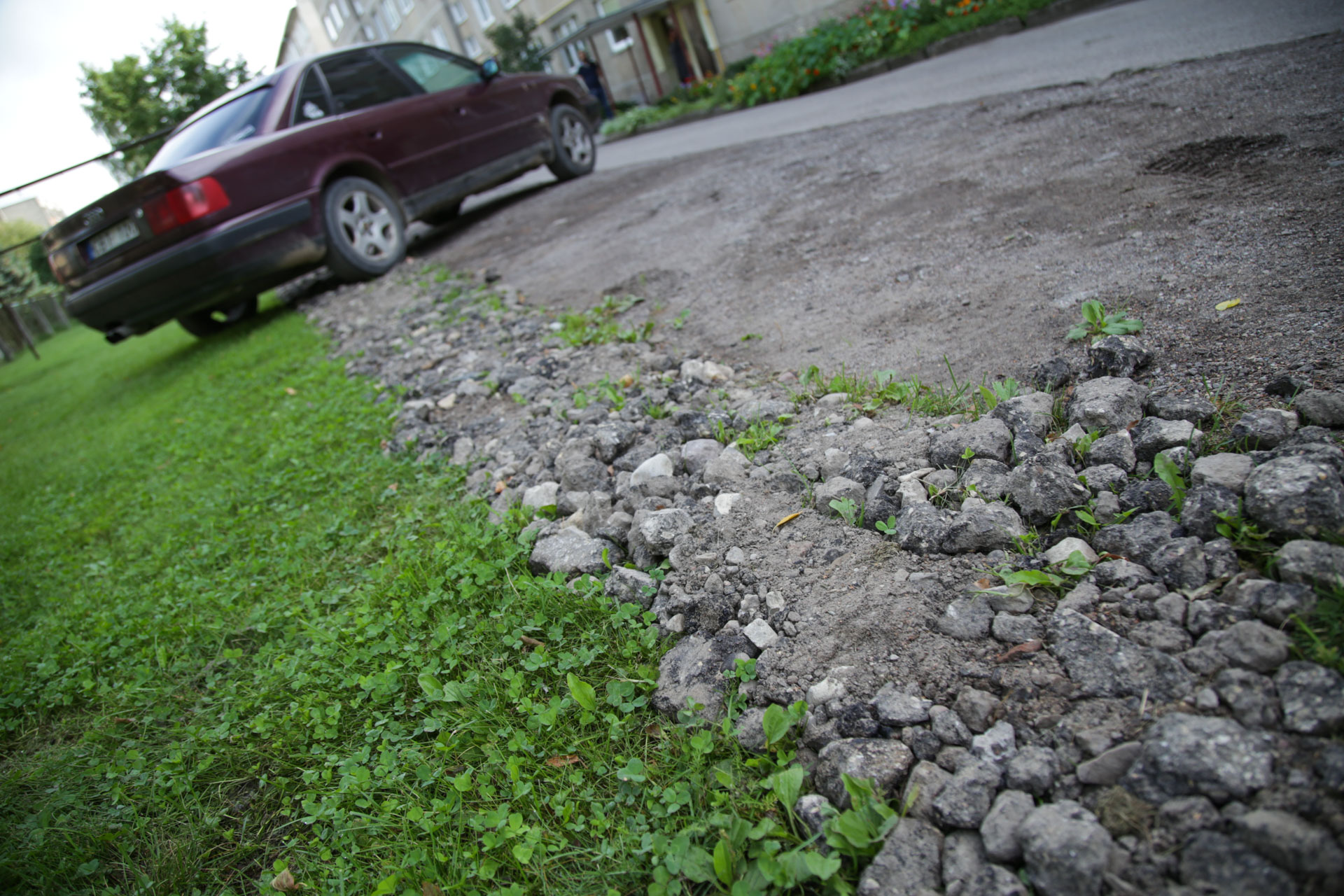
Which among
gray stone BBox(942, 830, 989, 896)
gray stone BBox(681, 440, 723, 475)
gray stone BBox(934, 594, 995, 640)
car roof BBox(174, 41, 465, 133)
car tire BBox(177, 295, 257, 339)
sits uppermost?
car roof BBox(174, 41, 465, 133)

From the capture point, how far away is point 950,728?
4.25 ft

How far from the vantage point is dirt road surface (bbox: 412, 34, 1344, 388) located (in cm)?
220

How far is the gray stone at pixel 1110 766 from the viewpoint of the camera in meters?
1.12

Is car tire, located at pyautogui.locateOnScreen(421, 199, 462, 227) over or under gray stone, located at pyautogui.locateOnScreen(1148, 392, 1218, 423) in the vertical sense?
over

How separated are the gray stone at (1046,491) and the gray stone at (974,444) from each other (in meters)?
0.13

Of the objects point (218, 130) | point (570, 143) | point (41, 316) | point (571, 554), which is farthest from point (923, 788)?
point (41, 316)

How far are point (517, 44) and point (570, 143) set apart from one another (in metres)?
19.2

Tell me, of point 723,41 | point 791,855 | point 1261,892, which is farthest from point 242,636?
point 723,41

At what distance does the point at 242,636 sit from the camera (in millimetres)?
2375

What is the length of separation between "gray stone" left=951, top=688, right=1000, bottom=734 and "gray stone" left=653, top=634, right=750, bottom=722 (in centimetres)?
47

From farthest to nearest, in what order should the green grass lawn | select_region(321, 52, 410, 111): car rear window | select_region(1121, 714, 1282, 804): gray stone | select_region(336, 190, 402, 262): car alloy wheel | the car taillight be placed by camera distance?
select_region(321, 52, 410, 111): car rear window, select_region(336, 190, 402, 262): car alloy wheel, the car taillight, the green grass lawn, select_region(1121, 714, 1282, 804): gray stone

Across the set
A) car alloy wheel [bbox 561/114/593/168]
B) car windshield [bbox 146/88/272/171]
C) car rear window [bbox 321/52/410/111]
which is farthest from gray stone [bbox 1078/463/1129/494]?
car alloy wheel [bbox 561/114/593/168]

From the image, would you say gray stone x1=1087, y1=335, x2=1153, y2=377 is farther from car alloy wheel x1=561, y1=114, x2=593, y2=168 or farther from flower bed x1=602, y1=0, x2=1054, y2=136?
flower bed x1=602, y1=0, x2=1054, y2=136

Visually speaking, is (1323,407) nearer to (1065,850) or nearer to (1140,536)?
(1140,536)
